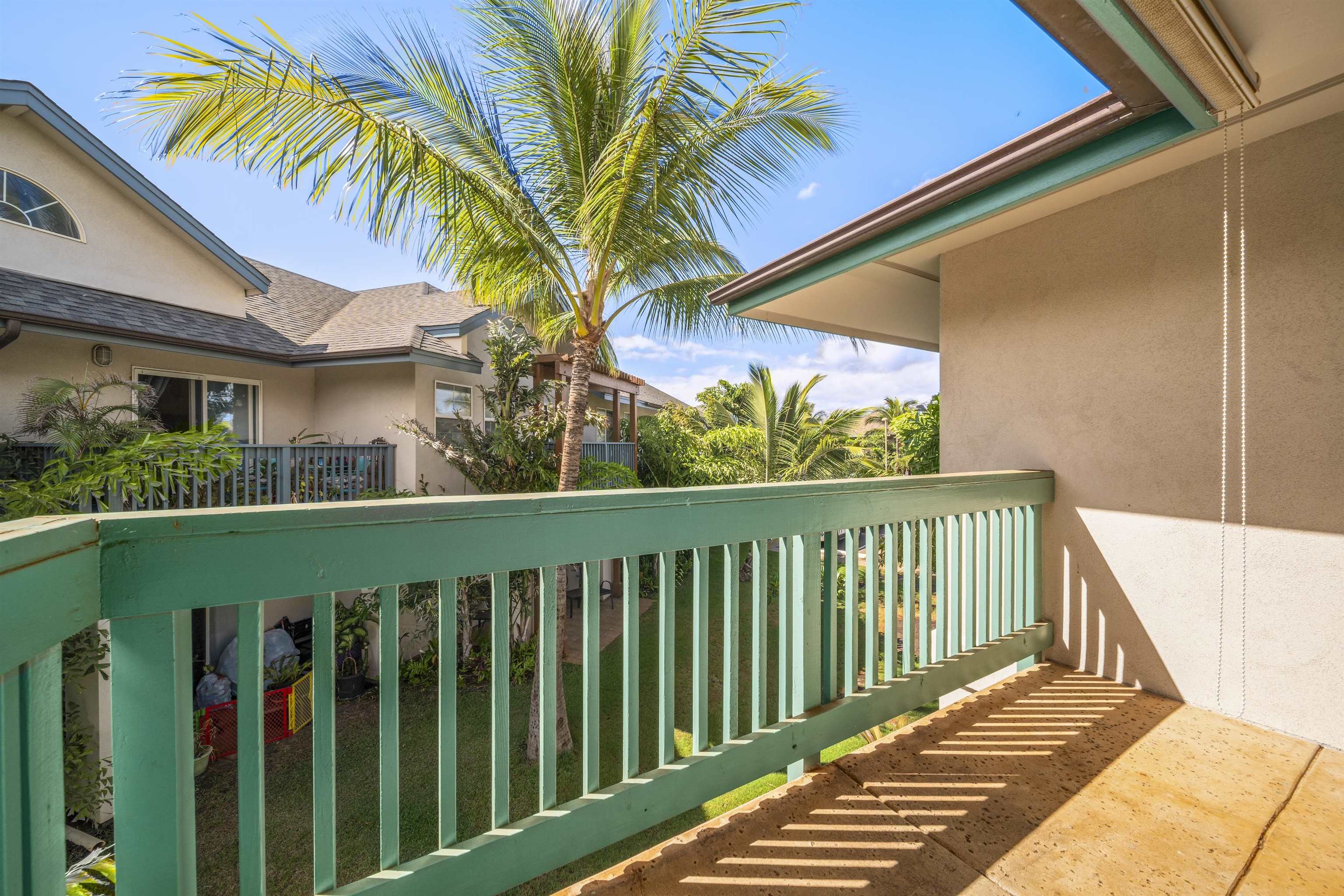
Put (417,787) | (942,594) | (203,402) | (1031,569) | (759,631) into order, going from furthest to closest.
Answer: (203,402) < (417,787) < (1031,569) < (942,594) < (759,631)

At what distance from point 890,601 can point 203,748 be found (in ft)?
23.6

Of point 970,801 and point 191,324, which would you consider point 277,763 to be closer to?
point 191,324

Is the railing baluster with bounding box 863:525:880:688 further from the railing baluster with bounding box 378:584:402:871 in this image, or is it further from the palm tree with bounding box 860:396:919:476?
the palm tree with bounding box 860:396:919:476

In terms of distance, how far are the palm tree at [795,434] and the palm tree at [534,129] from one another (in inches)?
234

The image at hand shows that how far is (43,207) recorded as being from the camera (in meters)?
7.15

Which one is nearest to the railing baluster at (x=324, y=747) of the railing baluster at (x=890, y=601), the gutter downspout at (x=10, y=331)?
the railing baluster at (x=890, y=601)

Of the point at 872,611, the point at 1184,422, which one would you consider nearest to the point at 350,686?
the point at 872,611

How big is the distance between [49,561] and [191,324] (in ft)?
31.5

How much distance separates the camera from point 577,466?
607 centimetres

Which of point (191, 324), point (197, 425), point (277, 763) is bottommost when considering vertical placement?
point (277, 763)

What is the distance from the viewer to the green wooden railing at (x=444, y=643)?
94 centimetres

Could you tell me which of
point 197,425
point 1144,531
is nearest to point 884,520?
point 1144,531

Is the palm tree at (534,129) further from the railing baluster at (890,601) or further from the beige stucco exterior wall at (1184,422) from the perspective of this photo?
the railing baluster at (890,601)

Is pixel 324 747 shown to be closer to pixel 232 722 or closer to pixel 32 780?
pixel 32 780
